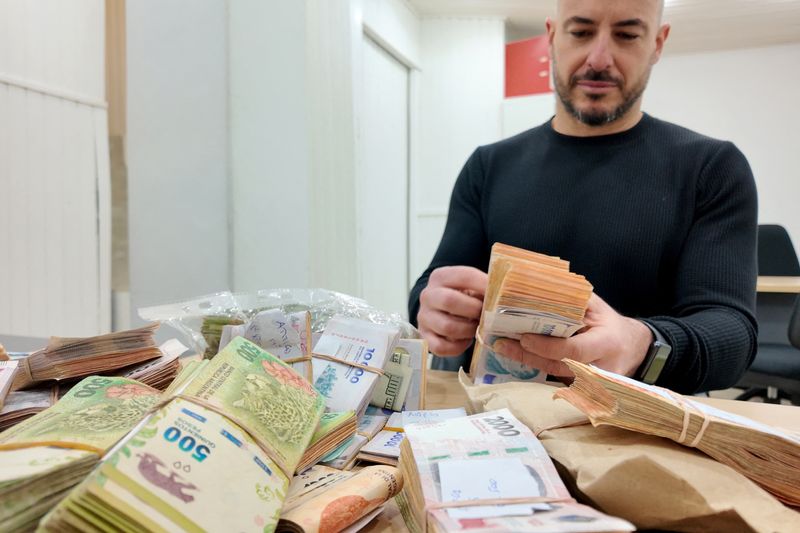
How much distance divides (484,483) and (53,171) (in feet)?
6.02

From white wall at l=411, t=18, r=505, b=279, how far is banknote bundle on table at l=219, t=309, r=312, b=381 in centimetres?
329

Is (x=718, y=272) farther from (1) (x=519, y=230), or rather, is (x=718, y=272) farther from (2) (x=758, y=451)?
(2) (x=758, y=451)

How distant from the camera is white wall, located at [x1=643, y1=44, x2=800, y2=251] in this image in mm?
4305

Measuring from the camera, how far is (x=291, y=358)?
22.3 inches

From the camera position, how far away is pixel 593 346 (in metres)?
0.63

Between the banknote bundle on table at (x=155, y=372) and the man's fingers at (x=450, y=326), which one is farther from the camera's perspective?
the man's fingers at (x=450, y=326)

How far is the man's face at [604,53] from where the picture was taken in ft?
3.39

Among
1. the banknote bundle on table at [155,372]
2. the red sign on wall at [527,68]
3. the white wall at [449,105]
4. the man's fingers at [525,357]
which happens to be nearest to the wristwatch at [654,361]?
the man's fingers at [525,357]

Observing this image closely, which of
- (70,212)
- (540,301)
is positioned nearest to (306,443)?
(540,301)

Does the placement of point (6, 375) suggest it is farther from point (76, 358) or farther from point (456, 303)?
point (456, 303)

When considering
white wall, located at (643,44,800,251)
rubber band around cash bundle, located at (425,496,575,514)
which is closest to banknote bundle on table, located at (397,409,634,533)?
rubber band around cash bundle, located at (425,496,575,514)

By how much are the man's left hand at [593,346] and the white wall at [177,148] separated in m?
1.58

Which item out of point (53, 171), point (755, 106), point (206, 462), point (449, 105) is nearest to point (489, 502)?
point (206, 462)

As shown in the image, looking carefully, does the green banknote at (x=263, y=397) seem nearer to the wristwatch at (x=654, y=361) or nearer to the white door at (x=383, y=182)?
the wristwatch at (x=654, y=361)
